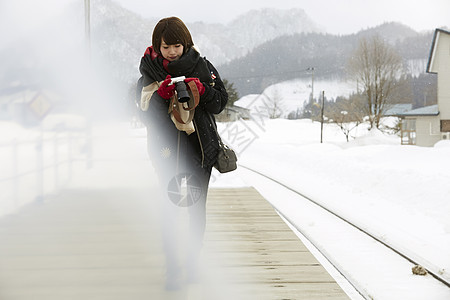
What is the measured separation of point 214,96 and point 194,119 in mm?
162

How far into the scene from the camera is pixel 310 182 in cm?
963

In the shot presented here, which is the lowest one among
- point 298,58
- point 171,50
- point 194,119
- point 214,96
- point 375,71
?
point 194,119

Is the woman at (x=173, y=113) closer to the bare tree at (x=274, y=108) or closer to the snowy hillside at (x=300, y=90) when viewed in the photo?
the bare tree at (x=274, y=108)

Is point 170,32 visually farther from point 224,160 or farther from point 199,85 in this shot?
point 224,160

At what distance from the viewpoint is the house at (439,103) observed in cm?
1669

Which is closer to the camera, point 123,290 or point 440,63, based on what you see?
point 123,290

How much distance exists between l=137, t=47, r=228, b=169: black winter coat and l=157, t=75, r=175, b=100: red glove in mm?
53

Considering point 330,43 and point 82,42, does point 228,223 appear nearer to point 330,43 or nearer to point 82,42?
point 82,42

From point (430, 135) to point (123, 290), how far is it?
22.9 meters

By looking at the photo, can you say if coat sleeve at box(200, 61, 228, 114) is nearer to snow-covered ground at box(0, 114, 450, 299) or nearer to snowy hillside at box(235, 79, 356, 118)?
snow-covered ground at box(0, 114, 450, 299)

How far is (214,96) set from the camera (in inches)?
81.0

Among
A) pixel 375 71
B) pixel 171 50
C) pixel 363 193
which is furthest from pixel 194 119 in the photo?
pixel 375 71

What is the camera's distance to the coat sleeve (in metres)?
2.02

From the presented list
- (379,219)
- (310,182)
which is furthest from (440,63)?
(379,219)
